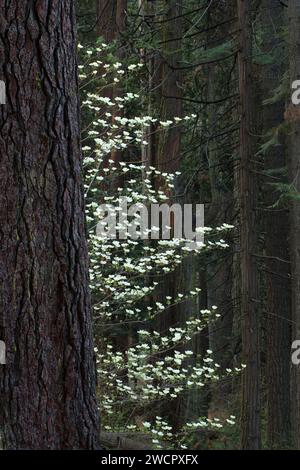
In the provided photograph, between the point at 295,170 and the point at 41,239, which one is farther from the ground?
the point at 295,170

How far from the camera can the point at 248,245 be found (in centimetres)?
1061

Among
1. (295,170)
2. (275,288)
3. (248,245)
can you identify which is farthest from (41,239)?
(275,288)

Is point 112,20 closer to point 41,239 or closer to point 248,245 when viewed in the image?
point 248,245

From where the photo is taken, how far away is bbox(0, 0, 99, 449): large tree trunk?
4223 millimetres

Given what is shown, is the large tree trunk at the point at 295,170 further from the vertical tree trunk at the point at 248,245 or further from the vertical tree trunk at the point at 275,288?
the vertical tree trunk at the point at 275,288

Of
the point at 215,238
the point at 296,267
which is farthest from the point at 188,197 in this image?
the point at 296,267

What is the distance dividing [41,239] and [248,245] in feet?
21.7

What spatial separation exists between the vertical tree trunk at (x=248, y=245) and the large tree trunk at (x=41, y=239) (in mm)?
6343

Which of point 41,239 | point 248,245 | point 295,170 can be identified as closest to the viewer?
point 41,239

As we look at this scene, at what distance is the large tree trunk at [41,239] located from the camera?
422 centimetres

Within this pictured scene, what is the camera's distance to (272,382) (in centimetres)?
1567

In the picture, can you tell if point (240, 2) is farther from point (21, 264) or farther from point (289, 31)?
point (21, 264)

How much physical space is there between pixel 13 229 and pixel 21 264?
194 mm

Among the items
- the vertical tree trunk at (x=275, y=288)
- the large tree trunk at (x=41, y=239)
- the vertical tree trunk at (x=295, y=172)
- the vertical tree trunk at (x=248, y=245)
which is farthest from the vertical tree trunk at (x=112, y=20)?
the large tree trunk at (x=41, y=239)
